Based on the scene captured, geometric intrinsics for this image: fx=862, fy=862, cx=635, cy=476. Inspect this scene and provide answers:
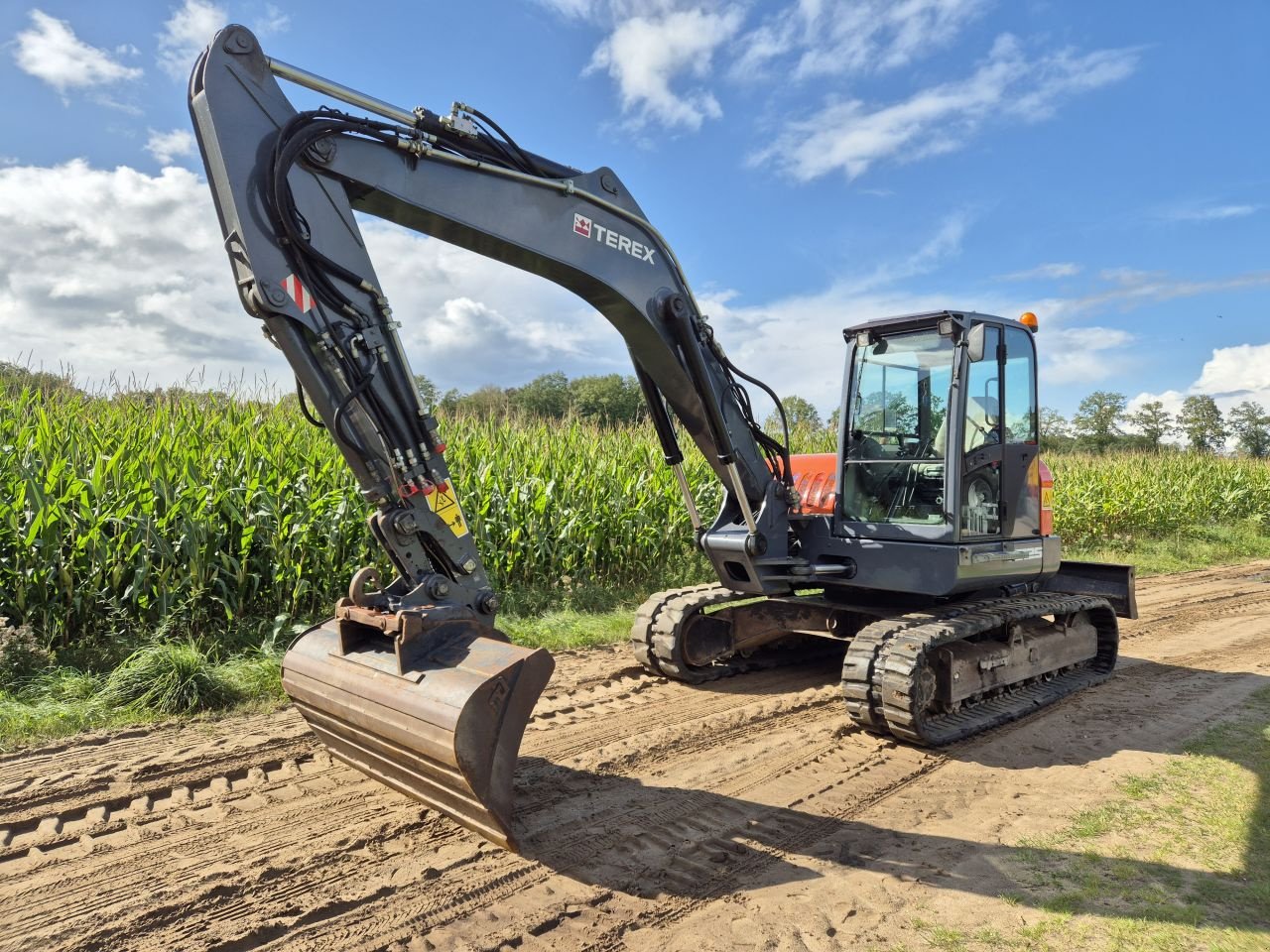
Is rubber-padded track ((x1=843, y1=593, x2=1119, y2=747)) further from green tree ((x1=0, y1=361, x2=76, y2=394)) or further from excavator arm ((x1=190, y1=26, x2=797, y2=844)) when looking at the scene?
green tree ((x1=0, y1=361, x2=76, y2=394))

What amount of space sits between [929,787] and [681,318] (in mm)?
2947

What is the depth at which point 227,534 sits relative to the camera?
666cm

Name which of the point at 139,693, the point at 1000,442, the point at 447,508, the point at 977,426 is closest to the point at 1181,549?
the point at 1000,442

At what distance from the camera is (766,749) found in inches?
201

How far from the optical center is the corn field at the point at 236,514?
6.05 meters

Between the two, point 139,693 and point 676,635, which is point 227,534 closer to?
point 139,693

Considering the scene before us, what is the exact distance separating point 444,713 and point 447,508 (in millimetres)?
1015

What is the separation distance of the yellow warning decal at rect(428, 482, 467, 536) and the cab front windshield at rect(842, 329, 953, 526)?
3.24 meters

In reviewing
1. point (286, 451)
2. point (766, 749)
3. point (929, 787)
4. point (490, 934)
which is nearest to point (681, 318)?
point (766, 749)

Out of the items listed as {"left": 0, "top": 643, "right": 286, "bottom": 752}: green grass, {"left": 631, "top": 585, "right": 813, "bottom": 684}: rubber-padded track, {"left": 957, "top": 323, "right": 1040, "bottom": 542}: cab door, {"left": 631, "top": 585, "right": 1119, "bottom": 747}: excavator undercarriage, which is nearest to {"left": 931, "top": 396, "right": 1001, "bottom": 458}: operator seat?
{"left": 957, "top": 323, "right": 1040, "bottom": 542}: cab door

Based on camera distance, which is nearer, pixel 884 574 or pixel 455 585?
pixel 455 585

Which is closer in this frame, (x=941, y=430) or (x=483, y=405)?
(x=941, y=430)

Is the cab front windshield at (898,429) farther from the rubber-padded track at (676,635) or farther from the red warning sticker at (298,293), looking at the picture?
the red warning sticker at (298,293)

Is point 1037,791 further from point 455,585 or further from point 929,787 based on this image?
point 455,585
